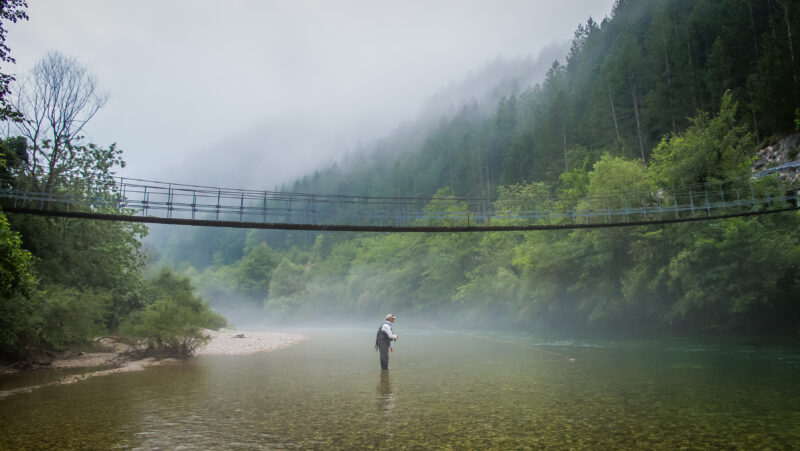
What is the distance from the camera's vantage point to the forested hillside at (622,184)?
2630 centimetres

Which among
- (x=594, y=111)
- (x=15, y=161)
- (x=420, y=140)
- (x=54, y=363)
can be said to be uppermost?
(x=420, y=140)

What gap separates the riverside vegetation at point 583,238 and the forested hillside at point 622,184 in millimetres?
153

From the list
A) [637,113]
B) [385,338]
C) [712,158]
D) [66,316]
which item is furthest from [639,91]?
[66,316]

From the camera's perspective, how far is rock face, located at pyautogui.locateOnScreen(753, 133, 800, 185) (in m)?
28.5

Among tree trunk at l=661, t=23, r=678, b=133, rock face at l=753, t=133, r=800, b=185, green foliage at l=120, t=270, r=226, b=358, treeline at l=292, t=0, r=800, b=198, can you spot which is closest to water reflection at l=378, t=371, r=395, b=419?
green foliage at l=120, t=270, r=226, b=358

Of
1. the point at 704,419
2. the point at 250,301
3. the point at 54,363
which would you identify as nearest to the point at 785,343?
the point at 704,419

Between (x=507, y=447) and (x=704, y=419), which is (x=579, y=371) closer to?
(x=704, y=419)

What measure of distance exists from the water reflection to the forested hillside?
68.1 feet

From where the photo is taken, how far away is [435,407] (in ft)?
34.2

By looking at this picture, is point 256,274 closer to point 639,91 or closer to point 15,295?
point 639,91

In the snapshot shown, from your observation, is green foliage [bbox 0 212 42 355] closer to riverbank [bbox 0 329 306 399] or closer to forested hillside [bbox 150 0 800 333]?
riverbank [bbox 0 329 306 399]

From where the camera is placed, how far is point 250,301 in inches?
3962

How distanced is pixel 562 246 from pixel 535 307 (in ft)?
20.3

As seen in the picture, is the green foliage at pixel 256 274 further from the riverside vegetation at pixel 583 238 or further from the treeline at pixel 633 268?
the treeline at pixel 633 268
